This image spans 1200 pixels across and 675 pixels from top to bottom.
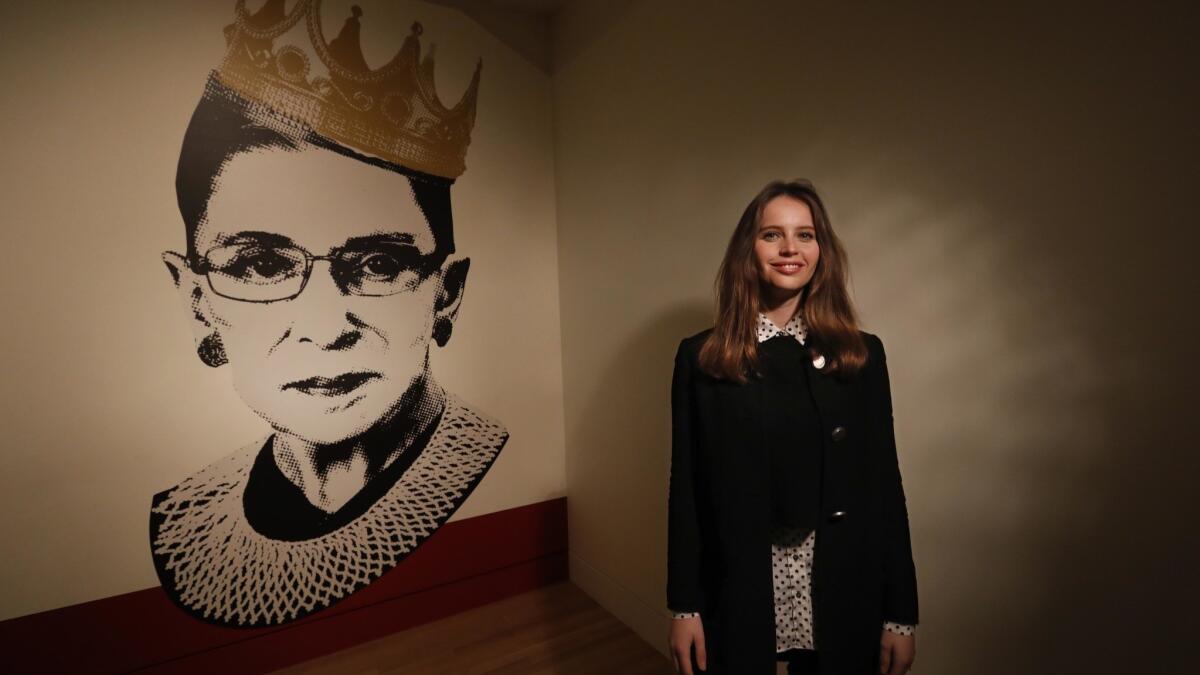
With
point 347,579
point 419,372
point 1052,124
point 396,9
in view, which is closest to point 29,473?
point 347,579

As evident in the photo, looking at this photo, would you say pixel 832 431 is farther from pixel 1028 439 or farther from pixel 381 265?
pixel 381 265

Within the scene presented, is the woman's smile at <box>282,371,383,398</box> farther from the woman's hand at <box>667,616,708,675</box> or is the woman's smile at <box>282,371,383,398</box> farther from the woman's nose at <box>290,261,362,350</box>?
the woman's hand at <box>667,616,708,675</box>

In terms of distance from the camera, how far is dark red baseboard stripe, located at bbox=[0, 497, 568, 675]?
178 centimetres

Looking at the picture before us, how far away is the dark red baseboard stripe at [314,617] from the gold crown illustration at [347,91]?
1.67 m

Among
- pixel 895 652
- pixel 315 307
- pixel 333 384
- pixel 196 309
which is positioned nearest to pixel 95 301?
pixel 196 309

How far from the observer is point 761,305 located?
1.13 m

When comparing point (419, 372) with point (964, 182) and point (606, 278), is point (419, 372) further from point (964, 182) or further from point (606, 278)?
point (964, 182)

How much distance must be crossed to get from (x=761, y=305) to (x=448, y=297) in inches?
63.6

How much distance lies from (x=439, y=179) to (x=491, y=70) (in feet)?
1.93

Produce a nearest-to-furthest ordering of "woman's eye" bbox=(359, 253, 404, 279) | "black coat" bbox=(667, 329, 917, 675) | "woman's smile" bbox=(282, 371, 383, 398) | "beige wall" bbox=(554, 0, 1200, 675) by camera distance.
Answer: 1. "beige wall" bbox=(554, 0, 1200, 675)
2. "black coat" bbox=(667, 329, 917, 675)
3. "woman's smile" bbox=(282, 371, 383, 398)
4. "woman's eye" bbox=(359, 253, 404, 279)

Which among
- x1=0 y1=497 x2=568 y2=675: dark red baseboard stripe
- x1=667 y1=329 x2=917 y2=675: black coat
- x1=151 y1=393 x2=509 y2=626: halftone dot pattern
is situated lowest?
x1=0 y1=497 x2=568 y2=675: dark red baseboard stripe

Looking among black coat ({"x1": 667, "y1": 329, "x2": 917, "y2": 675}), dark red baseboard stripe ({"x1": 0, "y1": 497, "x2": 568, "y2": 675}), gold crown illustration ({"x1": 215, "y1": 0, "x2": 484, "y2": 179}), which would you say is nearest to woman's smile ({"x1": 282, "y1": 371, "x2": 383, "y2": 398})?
dark red baseboard stripe ({"x1": 0, "y1": 497, "x2": 568, "y2": 675})

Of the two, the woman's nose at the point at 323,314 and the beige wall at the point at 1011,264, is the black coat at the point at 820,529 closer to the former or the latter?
the beige wall at the point at 1011,264

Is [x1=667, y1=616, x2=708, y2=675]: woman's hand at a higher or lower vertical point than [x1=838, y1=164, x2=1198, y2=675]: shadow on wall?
lower
